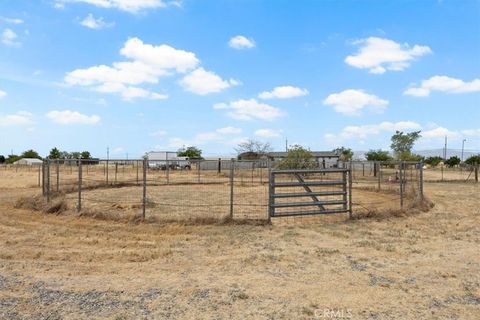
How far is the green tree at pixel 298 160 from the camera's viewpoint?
129 feet

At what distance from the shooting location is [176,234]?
971 centimetres

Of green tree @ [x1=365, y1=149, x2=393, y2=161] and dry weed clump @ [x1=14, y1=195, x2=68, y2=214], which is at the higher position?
green tree @ [x1=365, y1=149, x2=393, y2=161]

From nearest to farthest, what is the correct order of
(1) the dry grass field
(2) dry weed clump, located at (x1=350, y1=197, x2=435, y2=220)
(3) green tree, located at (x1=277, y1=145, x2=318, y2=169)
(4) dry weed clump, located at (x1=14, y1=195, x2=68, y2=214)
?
1. (1) the dry grass field
2. (2) dry weed clump, located at (x1=350, y1=197, x2=435, y2=220)
3. (4) dry weed clump, located at (x1=14, y1=195, x2=68, y2=214)
4. (3) green tree, located at (x1=277, y1=145, x2=318, y2=169)

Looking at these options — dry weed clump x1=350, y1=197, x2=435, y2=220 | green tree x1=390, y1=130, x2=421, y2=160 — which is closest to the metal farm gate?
dry weed clump x1=350, y1=197, x2=435, y2=220

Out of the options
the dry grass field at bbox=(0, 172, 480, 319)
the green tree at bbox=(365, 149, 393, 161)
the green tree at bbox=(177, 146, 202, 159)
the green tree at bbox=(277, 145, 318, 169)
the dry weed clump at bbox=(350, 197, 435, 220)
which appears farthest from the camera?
the green tree at bbox=(177, 146, 202, 159)

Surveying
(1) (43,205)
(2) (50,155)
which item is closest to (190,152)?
(2) (50,155)

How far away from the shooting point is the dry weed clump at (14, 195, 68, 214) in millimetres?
12672

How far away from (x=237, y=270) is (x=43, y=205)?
29.1ft

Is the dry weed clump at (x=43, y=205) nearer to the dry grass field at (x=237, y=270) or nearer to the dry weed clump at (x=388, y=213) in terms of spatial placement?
the dry grass field at (x=237, y=270)

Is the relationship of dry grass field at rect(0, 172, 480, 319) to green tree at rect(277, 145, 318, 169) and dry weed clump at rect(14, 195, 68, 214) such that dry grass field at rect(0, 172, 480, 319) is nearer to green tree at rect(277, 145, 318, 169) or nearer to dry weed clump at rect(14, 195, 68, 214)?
dry weed clump at rect(14, 195, 68, 214)

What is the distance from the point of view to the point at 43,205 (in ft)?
43.3

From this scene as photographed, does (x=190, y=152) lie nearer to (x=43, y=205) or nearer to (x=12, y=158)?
(x=12, y=158)

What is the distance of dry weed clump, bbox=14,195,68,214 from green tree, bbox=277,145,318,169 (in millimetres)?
27162

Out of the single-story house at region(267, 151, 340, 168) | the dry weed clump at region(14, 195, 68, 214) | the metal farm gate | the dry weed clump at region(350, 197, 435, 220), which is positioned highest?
the single-story house at region(267, 151, 340, 168)
